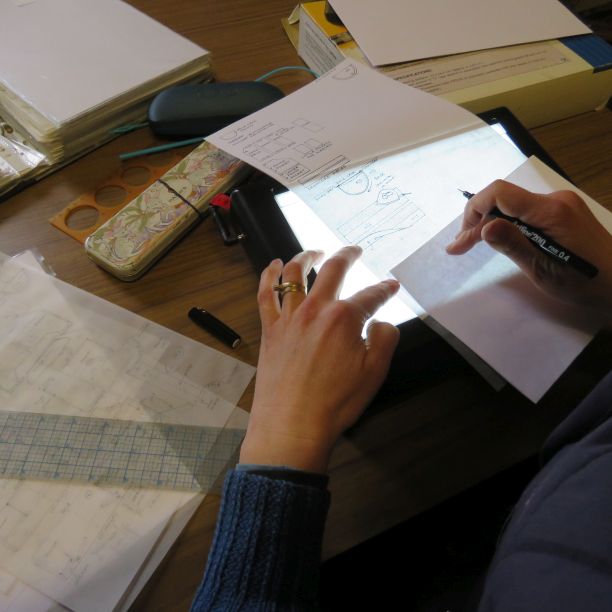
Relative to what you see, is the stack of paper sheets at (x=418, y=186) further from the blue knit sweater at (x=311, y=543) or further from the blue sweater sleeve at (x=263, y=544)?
the blue sweater sleeve at (x=263, y=544)

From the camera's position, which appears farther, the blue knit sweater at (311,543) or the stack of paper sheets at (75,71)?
the stack of paper sheets at (75,71)

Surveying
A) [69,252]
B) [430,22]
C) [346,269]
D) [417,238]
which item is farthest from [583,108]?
[69,252]

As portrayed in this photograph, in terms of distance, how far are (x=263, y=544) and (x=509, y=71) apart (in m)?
0.73

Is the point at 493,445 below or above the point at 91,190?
below

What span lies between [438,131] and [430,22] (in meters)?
0.27

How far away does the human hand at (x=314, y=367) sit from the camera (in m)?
0.40

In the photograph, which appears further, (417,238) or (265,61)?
(265,61)

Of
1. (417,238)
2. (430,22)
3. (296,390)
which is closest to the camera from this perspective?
(296,390)

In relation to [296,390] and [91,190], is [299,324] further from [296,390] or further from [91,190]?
[91,190]

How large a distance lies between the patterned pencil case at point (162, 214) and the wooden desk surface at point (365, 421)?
0.02m

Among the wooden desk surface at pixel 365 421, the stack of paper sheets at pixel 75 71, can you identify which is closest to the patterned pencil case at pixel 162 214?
the wooden desk surface at pixel 365 421

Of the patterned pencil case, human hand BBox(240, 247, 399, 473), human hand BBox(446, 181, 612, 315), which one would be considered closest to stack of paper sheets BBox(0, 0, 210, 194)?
the patterned pencil case

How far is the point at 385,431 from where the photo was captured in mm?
505

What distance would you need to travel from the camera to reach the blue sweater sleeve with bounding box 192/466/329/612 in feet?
1.20
